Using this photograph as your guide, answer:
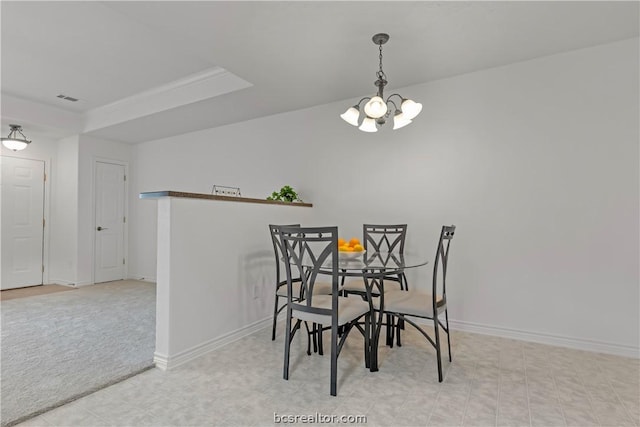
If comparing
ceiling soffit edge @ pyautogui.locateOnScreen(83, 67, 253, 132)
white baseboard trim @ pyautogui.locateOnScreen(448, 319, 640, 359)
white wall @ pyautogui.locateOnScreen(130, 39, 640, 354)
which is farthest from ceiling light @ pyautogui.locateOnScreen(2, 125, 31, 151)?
white baseboard trim @ pyautogui.locateOnScreen(448, 319, 640, 359)

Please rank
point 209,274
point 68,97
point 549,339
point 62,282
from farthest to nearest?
1. point 62,282
2. point 68,97
3. point 549,339
4. point 209,274

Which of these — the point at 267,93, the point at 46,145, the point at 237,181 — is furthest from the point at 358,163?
the point at 46,145

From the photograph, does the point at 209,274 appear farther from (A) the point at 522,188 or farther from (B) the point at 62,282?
(B) the point at 62,282

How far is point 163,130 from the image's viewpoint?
506cm

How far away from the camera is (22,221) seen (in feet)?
16.6

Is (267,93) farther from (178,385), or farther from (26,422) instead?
(26,422)

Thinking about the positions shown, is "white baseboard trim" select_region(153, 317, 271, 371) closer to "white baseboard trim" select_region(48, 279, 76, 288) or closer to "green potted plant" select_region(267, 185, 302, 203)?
"green potted plant" select_region(267, 185, 302, 203)

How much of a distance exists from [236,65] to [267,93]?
66 centimetres

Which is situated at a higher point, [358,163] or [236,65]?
[236,65]

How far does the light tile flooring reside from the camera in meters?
1.72

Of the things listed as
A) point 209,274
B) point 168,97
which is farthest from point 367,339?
point 168,97

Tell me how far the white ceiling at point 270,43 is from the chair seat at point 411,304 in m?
2.00

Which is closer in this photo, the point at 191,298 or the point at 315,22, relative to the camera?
the point at 315,22

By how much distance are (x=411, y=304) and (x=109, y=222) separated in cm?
549
